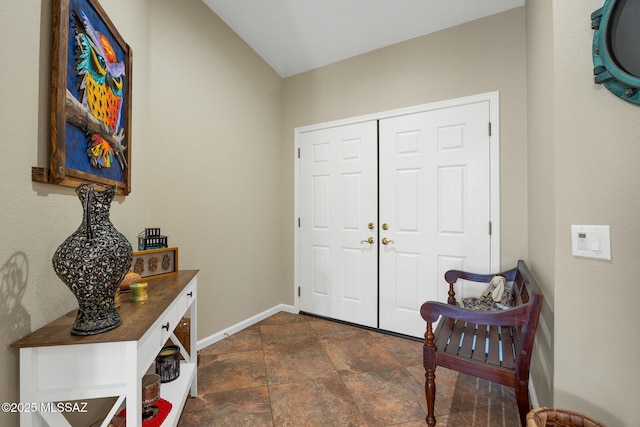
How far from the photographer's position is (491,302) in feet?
6.42

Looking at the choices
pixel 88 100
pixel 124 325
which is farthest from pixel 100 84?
pixel 124 325

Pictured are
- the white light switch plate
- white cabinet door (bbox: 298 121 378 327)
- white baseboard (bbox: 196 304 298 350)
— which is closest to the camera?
the white light switch plate

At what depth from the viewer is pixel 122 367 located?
0.90m

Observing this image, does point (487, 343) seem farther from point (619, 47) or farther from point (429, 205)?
point (619, 47)

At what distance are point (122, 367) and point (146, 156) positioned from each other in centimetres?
147

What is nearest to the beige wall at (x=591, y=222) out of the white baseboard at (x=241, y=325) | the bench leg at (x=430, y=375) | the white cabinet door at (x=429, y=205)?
the bench leg at (x=430, y=375)

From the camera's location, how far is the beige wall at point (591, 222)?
3.14 feet

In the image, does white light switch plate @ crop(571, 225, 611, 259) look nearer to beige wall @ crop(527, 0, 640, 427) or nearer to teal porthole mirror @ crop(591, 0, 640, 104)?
beige wall @ crop(527, 0, 640, 427)

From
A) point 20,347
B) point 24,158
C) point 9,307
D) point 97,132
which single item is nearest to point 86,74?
point 97,132

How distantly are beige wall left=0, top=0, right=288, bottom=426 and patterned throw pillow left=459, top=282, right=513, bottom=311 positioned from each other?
2036 mm

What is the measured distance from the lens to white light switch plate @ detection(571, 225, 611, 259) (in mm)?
986

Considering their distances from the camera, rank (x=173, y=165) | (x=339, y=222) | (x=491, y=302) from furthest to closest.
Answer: (x=339, y=222)
(x=173, y=165)
(x=491, y=302)

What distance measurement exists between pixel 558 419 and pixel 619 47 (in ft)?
4.38

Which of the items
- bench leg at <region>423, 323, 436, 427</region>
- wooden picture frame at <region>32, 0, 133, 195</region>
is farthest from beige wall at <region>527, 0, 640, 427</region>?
wooden picture frame at <region>32, 0, 133, 195</region>
